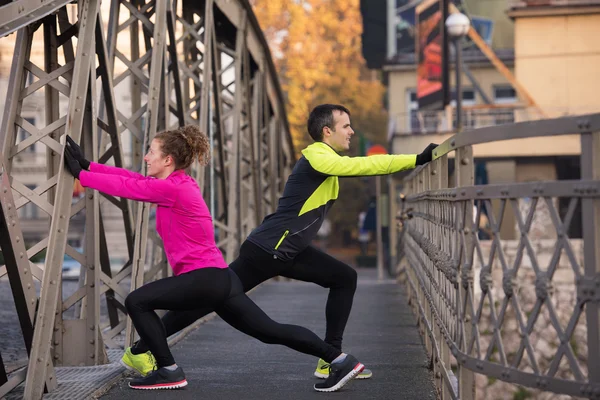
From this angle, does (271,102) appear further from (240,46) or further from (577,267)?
(577,267)

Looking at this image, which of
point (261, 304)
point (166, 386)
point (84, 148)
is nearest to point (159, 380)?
point (166, 386)

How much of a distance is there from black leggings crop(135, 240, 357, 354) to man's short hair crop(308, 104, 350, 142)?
637 millimetres

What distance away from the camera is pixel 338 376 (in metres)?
6.19

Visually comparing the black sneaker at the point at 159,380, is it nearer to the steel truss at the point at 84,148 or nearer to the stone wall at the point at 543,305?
the steel truss at the point at 84,148

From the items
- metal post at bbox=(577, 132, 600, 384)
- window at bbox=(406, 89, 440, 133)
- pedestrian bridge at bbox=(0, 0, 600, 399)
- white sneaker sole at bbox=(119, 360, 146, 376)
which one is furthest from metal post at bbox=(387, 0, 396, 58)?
metal post at bbox=(577, 132, 600, 384)

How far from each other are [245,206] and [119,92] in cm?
3975

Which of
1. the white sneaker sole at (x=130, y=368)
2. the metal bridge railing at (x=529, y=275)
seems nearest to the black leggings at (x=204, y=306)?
the white sneaker sole at (x=130, y=368)

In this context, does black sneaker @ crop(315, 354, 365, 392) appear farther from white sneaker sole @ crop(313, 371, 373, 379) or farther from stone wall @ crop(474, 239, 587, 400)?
stone wall @ crop(474, 239, 587, 400)

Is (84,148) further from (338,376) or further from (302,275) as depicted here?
(338,376)

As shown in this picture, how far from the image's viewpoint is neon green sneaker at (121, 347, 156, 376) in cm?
625

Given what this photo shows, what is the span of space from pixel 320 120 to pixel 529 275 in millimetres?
2971

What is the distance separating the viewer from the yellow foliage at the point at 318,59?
49344mm

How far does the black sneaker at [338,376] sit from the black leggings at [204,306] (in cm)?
12

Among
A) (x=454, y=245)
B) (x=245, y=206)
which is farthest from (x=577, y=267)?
(x=245, y=206)
